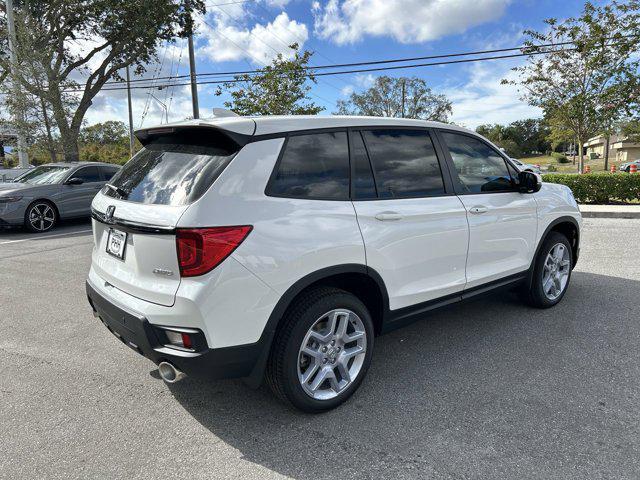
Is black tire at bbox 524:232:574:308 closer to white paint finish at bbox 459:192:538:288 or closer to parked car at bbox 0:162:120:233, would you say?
white paint finish at bbox 459:192:538:288

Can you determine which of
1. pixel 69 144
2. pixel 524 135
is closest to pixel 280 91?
pixel 69 144

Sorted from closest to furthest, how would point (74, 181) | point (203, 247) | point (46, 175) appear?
point (203, 247) < point (74, 181) < point (46, 175)

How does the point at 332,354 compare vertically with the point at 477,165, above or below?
below

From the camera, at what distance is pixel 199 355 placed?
2.34m

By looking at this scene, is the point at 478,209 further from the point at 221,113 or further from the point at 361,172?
the point at 221,113

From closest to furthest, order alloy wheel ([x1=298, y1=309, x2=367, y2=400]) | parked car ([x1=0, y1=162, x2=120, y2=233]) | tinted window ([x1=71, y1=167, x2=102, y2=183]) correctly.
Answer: alloy wheel ([x1=298, y1=309, x2=367, y2=400]), parked car ([x1=0, y1=162, x2=120, y2=233]), tinted window ([x1=71, y1=167, x2=102, y2=183])

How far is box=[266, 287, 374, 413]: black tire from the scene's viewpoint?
102 inches

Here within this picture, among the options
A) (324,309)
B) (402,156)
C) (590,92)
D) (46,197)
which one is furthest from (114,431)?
(590,92)

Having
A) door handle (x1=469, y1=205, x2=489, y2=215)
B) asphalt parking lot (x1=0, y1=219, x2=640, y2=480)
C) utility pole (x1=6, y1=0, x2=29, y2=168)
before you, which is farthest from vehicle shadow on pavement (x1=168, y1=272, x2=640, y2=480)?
utility pole (x1=6, y1=0, x2=29, y2=168)

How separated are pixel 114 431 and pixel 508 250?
3.31 metres

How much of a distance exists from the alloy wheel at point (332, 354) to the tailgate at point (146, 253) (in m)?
0.86

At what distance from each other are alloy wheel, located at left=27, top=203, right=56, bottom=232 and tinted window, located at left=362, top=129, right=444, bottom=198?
9.29m

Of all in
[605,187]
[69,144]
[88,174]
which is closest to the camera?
[88,174]

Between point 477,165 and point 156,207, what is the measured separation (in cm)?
265
